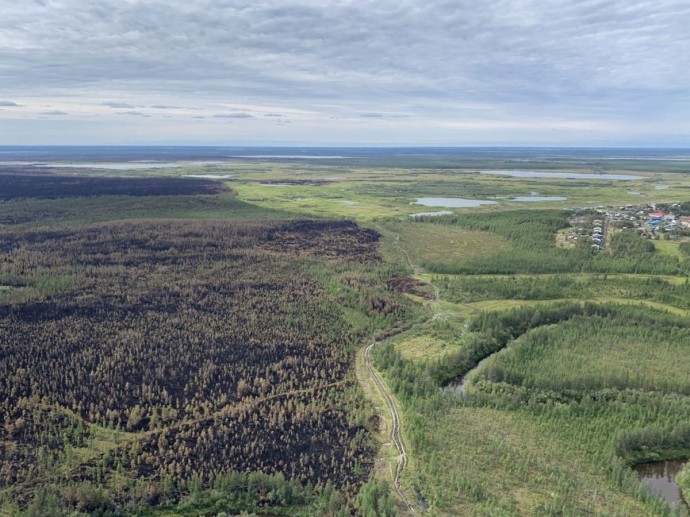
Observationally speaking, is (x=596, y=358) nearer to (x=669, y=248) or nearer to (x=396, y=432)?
(x=396, y=432)

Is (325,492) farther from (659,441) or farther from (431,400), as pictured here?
(659,441)

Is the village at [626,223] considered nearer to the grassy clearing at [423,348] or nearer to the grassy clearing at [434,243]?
the grassy clearing at [434,243]

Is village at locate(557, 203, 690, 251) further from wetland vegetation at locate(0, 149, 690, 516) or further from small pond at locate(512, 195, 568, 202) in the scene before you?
small pond at locate(512, 195, 568, 202)

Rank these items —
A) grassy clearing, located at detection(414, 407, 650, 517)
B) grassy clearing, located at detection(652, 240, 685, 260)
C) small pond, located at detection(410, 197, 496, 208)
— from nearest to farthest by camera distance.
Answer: grassy clearing, located at detection(414, 407, 650, 517) < grassy clearing, located at detection(652, 240, 685, 260) < small pond, located at detection(410, 197, 496, 208)

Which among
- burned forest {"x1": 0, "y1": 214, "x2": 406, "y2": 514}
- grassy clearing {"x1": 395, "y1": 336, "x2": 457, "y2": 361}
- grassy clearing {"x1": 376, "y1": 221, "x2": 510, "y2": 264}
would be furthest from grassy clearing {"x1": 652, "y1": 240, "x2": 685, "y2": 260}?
grassy clearing {"x1": 395, "y1": 336, "x2": 457, "y2": 361}

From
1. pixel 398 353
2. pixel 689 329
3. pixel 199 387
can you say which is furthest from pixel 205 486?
pixel 689 329

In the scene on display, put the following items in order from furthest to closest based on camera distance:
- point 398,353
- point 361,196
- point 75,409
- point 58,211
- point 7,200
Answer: point 361,196 → point 7,200 → point 58,211 → point 398,353 → point 75,409
